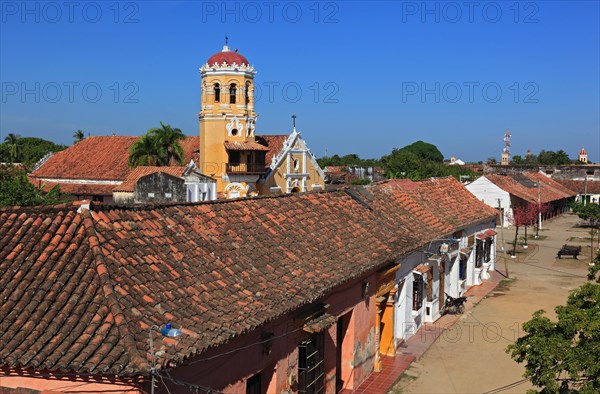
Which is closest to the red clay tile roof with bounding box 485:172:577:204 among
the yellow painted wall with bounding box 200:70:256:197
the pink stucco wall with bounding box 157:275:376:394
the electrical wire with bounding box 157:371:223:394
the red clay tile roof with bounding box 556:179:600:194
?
the red clay tile roof with bounding box 556:179:600:194

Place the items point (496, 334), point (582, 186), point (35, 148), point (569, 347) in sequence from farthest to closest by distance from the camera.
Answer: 1. point (35, 148)
2. point (582, 186)
3. point (496, 334)
4. point (569, 347)

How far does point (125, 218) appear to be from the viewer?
8.78 m

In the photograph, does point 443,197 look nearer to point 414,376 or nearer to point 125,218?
point 414,376

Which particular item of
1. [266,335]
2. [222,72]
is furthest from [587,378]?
[222,72]

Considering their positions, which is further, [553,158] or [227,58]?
[553,158]

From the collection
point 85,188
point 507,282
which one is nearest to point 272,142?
point 85,188

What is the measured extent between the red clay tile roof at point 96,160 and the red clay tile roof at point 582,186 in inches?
1583

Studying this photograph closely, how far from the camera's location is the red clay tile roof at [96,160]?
133 ft

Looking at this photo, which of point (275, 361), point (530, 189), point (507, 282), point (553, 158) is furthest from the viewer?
point (553, 158)

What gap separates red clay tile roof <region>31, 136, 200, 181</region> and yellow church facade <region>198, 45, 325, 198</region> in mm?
6982

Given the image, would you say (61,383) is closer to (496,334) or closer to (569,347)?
(569,347)

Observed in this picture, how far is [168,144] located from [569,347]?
34464mm

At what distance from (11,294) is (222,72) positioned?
27117mm

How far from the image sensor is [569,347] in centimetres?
819
